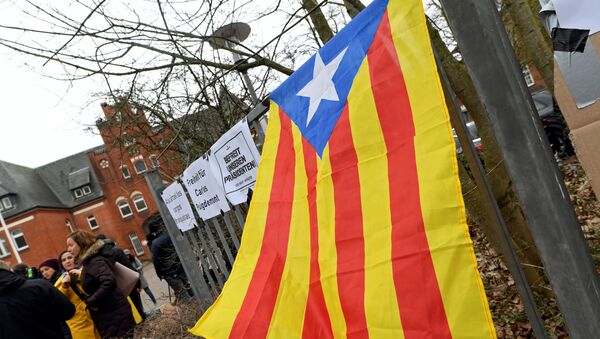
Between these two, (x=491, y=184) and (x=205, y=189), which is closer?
(x=491, y=184)

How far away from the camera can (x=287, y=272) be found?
80.6 inches

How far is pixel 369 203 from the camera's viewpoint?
1.53 m

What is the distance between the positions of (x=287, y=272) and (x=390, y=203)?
30.8 inches

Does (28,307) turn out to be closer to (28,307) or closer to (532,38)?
(28,307)

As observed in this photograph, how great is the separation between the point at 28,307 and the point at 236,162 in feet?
8.48

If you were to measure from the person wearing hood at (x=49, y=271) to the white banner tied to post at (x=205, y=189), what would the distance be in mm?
3426

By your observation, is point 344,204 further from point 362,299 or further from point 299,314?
point 299,314

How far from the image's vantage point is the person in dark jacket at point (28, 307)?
3.96 metres

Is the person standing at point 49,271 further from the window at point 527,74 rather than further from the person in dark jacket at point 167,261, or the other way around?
the window at point 527,74

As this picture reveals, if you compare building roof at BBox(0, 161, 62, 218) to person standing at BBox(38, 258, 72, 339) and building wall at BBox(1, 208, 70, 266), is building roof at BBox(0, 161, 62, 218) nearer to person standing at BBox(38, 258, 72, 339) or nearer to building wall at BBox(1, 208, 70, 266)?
building wall at BBox(1, 208, 70, 266)

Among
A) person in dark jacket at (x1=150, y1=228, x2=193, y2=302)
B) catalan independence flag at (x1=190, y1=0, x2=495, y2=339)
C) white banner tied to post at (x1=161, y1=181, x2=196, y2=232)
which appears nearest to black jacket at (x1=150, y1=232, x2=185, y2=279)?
person in dark jacket at (x1=150, y1=228, x2=193, y2=302)

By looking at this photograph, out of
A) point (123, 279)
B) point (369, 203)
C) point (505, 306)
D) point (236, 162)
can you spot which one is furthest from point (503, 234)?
point (123, 279)

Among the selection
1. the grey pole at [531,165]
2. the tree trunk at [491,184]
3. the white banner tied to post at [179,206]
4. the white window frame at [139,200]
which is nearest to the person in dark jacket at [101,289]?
the white banner tied to post at [179,206]

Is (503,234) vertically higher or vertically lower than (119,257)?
lower
